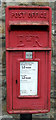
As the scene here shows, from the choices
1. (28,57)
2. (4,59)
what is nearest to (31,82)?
(28,57)

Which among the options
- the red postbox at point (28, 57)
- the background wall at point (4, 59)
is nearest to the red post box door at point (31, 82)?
the red postbox at point (28, 57)

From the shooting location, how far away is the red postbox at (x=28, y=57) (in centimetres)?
152

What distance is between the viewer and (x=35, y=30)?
154 centimetres

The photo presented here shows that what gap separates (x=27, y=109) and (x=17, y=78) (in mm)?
361

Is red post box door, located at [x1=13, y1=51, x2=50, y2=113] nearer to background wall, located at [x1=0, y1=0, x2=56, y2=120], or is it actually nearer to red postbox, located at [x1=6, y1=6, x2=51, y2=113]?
red postbox, located at [x1=6, y1=6, x2=51, y2=113]

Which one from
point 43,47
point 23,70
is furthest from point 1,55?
point 43,47

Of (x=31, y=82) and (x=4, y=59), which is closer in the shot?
(x=31, y=82)

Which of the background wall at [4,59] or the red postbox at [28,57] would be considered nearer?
the red postbox at [28,57]

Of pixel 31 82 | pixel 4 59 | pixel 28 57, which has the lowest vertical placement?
pixel 31 82

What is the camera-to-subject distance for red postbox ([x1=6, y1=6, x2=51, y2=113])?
5.00ft

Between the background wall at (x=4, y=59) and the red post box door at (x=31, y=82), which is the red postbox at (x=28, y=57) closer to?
the red post box door at (x=31, y=82)

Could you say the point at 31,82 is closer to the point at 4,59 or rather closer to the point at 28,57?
the point at 28,57

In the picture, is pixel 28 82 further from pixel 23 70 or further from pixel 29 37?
pixel 29 37

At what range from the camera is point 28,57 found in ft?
5.15
